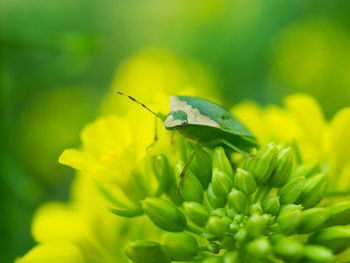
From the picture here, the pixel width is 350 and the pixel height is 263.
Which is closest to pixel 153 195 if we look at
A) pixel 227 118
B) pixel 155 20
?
pixel 227 118

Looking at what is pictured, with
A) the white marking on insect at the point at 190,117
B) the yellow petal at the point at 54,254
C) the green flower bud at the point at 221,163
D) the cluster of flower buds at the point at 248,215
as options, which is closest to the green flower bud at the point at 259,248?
the cluster of flower buds at the point at 248,215

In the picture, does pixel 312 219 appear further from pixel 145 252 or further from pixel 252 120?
pixel 252 120

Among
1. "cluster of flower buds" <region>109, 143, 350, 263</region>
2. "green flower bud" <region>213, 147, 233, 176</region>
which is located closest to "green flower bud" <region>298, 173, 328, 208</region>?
"cluster of flower buds" <region>109, 143, 350, 263</region>

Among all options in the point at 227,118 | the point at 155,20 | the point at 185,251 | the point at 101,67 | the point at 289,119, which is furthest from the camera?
the point at 155,20

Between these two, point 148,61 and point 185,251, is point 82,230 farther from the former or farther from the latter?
point 148,61

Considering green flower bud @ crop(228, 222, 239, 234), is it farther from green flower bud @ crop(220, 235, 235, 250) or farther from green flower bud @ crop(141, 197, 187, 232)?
green flower bud @ crop(141, 197, 187, 232)

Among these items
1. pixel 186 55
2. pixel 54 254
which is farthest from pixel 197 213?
pixel 186 55
